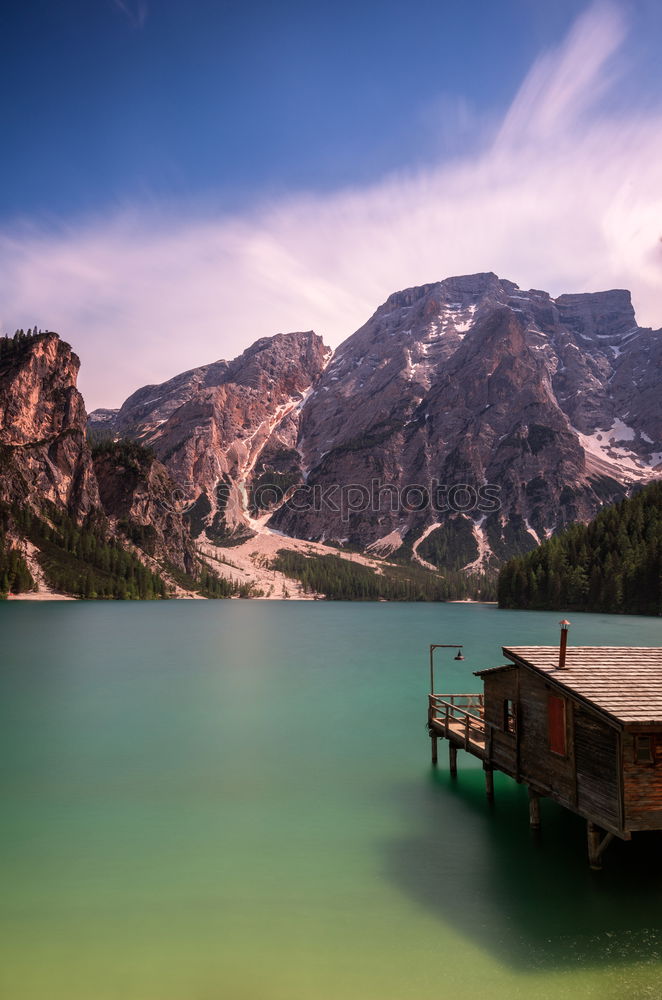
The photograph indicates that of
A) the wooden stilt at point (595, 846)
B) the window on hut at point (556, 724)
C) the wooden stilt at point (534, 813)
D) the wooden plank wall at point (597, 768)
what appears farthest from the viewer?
the wooden stilt at point (534, 813)

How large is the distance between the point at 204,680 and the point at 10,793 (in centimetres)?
3981

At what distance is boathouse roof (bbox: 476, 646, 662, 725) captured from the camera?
21.4 metres

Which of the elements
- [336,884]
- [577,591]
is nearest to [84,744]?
[336,884]

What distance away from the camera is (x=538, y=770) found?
2597cm

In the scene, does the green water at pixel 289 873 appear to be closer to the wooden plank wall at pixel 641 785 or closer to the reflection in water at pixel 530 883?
the reflection in water at pixel 530 883

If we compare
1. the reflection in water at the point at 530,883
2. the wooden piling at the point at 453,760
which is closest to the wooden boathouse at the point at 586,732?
the reflection in water at the point at 530,883

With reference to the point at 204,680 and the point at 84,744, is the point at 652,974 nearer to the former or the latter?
the point at 84,744

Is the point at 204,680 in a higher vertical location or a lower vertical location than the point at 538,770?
lower

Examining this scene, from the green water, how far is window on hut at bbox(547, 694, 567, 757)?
13.2 ft

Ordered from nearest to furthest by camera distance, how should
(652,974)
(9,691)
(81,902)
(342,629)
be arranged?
(652,974), (81,902), (9,691), (342,629)

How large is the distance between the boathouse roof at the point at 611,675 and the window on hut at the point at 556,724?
131 centimetres

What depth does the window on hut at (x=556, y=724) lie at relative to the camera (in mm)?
24438

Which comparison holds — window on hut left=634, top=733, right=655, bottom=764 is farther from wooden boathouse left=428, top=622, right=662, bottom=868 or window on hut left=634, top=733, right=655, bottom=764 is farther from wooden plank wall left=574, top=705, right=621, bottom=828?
wooden plank wall left=574, top=705, right=621, bottom=828

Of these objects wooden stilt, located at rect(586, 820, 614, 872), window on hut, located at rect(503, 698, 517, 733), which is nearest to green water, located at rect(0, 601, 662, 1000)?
wooden stilt, located at rect(586, 820, 614, 872)
